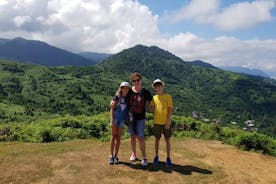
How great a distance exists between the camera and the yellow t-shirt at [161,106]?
1095cm

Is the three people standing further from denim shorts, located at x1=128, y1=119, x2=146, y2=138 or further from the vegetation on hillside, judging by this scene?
the vegetation on hillside

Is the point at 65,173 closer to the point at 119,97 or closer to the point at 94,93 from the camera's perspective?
the point at 119,97

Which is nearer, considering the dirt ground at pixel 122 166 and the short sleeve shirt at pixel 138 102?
the dirt ground at pixel 122 166

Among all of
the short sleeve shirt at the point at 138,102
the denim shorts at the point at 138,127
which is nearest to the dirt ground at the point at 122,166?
the denim shorts at the point at 138,127

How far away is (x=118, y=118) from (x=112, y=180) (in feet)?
6.17

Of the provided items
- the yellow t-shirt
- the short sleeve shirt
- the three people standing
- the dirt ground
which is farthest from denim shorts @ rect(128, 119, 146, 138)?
the dirt ground

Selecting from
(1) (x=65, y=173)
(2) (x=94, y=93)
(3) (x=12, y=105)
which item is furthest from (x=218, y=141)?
(2) (x=94, y=93)

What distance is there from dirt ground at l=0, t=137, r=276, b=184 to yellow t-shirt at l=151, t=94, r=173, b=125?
1.46 meters

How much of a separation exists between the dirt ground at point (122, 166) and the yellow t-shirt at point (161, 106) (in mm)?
1457

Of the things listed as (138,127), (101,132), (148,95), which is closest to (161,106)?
(148,95)

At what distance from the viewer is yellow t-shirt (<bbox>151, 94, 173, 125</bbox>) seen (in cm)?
1095

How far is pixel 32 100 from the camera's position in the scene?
174 m

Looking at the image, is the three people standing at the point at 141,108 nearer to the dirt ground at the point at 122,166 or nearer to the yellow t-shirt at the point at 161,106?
the yellow t-shirt at the point at 161,106

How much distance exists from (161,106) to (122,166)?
210 cm
